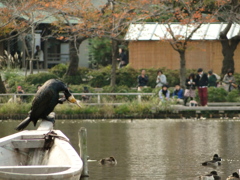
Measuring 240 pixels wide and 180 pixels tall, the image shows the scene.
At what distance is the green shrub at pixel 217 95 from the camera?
2936cm

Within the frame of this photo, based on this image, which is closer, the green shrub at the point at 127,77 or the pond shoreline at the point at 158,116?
the pond shoreline at the point at 158,116

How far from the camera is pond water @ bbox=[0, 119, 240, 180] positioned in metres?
15.6

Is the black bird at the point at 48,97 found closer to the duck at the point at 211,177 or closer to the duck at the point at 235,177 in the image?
the duck at the point at 211,177

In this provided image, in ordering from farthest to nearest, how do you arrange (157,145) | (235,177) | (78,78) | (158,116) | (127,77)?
(78,78)
(127,77)
(158,116)
(157,145)
(235,177)

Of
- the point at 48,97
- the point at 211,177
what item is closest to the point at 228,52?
the point at 48,97

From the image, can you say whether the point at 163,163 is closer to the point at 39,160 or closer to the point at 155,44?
the point at 39,160

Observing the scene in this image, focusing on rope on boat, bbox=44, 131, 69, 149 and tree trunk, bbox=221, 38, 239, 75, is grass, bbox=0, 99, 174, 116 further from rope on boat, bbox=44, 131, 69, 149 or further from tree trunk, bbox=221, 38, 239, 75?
rope on boat, bbox=44, 131, 69, 149

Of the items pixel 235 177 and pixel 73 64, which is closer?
pixel 235 177

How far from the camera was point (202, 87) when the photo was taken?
90.4ft

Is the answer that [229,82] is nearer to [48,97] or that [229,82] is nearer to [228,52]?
[228,52]

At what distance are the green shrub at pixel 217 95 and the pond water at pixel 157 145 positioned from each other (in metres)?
2.79

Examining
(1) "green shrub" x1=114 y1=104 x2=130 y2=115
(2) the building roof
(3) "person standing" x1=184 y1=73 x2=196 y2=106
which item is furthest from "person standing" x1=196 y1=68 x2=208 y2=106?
(2) the building roof

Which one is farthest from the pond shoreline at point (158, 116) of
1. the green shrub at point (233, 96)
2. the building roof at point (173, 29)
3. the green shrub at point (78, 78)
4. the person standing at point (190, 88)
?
the building roof at point (173, 29)

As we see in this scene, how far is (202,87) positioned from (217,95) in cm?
209
